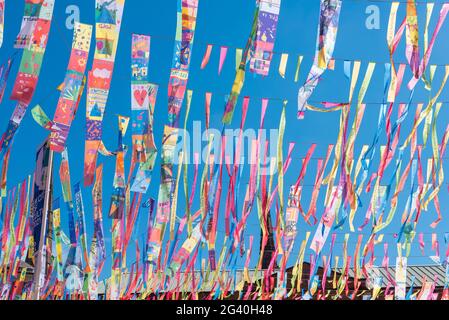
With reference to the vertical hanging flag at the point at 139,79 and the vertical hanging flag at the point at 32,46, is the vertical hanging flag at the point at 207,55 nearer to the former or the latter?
the vertical hanging flag at the point at 139,79

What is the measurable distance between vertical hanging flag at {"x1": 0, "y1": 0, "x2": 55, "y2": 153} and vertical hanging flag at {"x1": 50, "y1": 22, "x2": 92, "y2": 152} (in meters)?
0.37

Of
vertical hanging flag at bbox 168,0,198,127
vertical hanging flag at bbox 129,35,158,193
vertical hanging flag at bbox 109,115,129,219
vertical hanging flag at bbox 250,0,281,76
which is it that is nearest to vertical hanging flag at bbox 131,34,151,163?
vertical hanging flag at bbox 129,35,158,193

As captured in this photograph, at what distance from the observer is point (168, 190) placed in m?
9.10

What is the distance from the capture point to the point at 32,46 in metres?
6.57

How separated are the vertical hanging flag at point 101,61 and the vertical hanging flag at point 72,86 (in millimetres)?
166

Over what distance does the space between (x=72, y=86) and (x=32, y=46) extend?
28.6 inches

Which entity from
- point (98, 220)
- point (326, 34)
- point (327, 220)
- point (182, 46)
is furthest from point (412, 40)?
point (98, 220)

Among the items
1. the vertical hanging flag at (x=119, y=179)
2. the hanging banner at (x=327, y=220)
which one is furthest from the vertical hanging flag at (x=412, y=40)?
the vertical hanging flag at (x=119, y=179)

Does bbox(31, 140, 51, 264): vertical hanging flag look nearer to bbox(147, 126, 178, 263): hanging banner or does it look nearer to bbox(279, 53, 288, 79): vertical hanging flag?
bbox(147, 126, 178, 263): hanging banner

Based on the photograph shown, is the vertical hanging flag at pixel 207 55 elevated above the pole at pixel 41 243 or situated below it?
above

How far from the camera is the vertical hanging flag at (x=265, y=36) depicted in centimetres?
686
